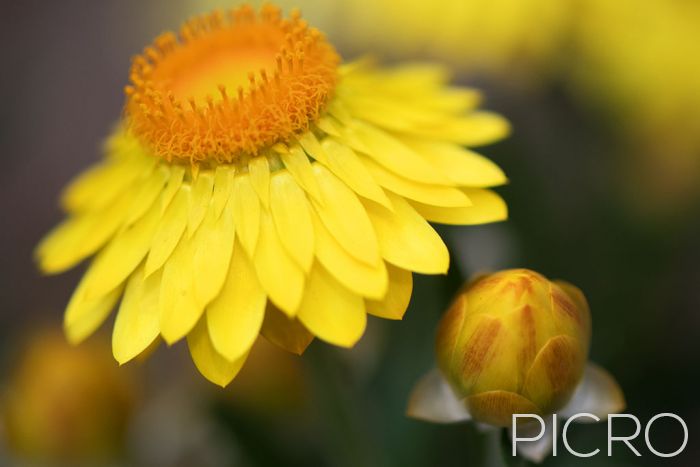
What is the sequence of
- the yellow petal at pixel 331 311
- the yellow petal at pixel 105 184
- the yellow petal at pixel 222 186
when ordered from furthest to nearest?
the yellow petal at pixel 105 184 < the yellow petal at pixel 222 186 < the yellow petal at pixel 331 311

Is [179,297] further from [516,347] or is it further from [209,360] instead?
[516,347]

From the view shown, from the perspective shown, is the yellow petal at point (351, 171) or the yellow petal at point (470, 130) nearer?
the yellow petal at point (351, 171)

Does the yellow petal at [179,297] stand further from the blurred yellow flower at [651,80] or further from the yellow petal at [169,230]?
the blurred yellow flower at [651,80]

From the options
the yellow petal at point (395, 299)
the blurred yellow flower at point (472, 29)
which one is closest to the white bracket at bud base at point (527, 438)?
the yellow petal at point (395, 299)

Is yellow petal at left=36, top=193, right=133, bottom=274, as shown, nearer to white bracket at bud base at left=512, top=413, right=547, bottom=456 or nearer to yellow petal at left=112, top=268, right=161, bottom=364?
yellow petal at left=112, top=268, right=161, bottom=364

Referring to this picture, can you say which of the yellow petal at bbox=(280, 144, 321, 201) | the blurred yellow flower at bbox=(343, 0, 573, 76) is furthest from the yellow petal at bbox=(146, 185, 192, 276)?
the blurred yellow flower at bbox=(343, 0, 573, 76)

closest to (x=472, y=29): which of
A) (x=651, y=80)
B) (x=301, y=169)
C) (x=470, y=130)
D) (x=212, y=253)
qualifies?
(x=651, y=80)

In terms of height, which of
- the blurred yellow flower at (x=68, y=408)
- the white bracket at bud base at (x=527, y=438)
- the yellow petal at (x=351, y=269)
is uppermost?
the yellow petal at (x=351, y=269)
